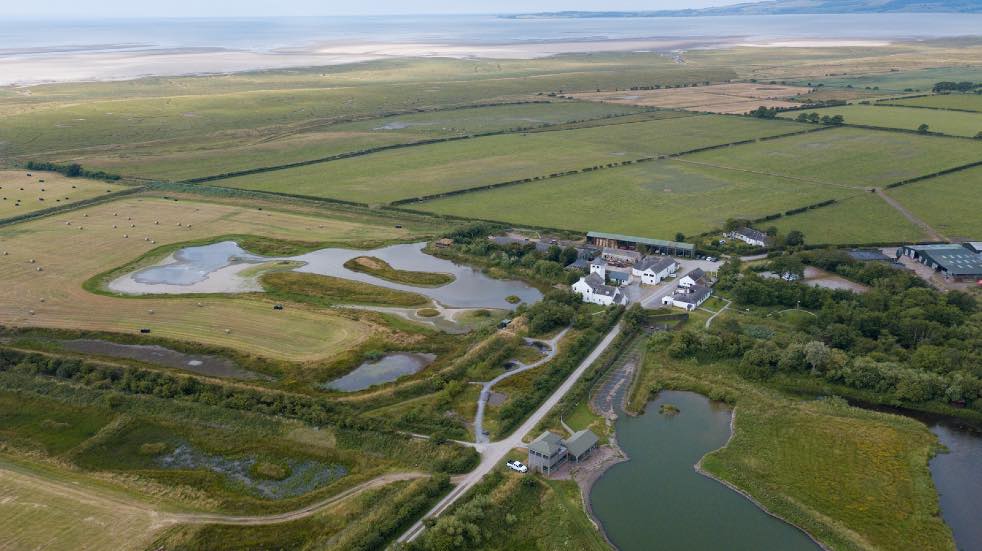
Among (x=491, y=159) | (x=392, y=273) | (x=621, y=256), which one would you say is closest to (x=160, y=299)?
(x=392, y=273)

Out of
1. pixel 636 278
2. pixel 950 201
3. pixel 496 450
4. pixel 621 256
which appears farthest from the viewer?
pixel 950 201

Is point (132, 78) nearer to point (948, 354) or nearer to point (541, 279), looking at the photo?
point (541, 279)

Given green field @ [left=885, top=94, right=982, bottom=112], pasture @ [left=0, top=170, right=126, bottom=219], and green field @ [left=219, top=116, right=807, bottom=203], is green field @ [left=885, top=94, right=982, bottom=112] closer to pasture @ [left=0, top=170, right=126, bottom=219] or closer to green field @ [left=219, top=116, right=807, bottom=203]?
green field @ [left=219, top=116, right=807, bottom=203]

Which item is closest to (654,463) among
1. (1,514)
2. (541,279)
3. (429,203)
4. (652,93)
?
(541,279)

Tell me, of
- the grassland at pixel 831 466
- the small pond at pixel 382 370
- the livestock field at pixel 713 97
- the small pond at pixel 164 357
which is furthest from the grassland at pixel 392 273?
the livestock field at pixel 713 97

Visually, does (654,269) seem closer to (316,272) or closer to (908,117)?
(316,272)

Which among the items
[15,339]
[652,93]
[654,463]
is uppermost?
[652,93]

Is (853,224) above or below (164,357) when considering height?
above

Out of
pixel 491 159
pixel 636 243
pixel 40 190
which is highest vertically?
pixel 491 159
